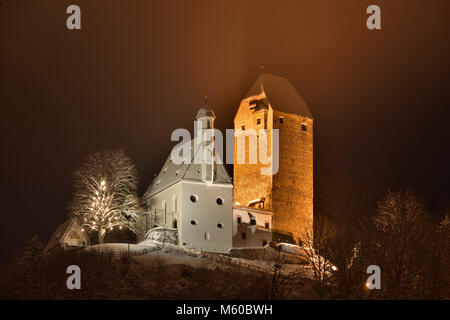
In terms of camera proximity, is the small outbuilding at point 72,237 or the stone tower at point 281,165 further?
the stone tower at point 281,165

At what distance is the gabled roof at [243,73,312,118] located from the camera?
257ft

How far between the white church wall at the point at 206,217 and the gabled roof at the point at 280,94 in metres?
15.8

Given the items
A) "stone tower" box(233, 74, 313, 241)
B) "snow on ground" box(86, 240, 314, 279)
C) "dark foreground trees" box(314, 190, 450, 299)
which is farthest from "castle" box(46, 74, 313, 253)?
"dark foreground trees" box(314, 190, 450, 299)

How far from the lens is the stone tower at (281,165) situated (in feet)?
247

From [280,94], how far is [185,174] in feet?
64.5

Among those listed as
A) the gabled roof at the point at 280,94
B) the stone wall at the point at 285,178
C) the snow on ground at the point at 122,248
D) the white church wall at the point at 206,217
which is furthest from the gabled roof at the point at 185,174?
the gabled roof at the point at 280,94

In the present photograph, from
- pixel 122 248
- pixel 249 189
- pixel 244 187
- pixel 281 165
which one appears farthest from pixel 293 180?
pixel 122 248

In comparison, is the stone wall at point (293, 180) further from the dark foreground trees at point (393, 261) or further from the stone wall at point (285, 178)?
the dark foreground trees at point (393, 261)

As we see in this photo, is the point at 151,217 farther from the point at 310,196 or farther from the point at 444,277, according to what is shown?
the point at 444,277

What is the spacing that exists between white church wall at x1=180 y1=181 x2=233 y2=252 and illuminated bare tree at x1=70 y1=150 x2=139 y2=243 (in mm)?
4922

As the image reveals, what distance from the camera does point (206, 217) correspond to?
63.9m

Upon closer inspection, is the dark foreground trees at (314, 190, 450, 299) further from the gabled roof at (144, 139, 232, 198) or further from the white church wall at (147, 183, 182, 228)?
the white church wall at (147, 183, 182, 228)

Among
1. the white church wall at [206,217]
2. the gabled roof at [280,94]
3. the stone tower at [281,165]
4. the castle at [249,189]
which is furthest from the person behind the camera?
the gabled roof at [280,94]
